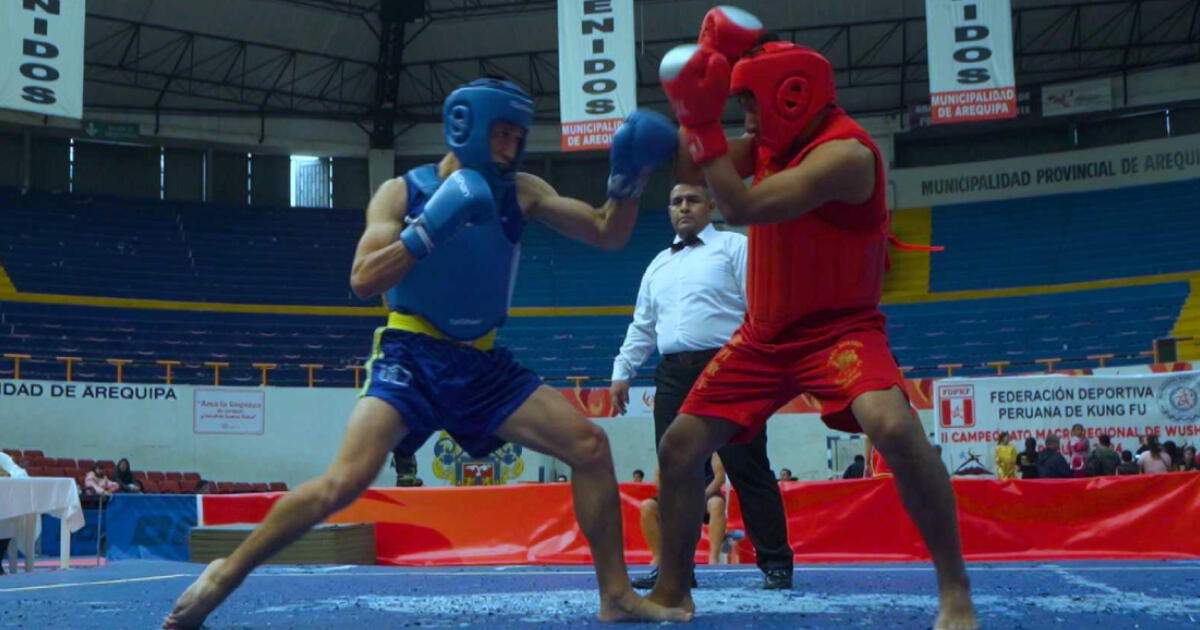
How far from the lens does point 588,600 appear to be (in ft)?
12.4

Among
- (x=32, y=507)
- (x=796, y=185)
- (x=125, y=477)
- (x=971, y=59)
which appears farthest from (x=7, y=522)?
(x=971, y=59)

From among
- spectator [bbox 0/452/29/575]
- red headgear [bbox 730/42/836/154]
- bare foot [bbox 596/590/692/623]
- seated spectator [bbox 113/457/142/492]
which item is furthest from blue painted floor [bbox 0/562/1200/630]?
seated spectator [bbox 113/457/142/492]

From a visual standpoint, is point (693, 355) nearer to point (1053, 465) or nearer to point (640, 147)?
point (640, 147)

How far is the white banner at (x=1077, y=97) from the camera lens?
22.8 m

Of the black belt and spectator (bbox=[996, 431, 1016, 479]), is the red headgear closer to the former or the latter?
the black belt

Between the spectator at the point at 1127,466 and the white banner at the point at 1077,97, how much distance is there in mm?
14782

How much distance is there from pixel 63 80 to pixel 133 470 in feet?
20.0

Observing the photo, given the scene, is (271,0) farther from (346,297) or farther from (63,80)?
(63,80)

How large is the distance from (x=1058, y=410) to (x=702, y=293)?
21.0ft

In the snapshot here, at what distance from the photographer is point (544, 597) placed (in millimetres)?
3900

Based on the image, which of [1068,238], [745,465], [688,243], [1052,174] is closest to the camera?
[745,465]

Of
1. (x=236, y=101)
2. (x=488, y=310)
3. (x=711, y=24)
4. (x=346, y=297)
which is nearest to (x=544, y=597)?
(x=488, y=310)

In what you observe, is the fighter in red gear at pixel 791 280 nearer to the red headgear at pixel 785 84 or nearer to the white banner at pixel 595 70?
the red headgear at pixel 785 84

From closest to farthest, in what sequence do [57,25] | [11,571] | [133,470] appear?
[11,571], [57,25], [133,470]
